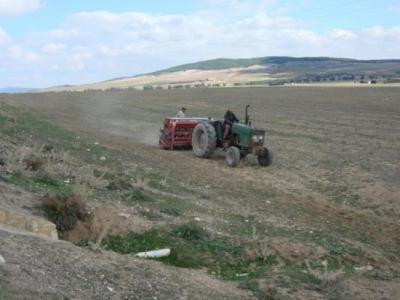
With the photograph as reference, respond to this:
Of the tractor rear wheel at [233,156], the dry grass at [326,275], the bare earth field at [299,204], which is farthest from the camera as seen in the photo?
the tractor rear wheel at [233,156]

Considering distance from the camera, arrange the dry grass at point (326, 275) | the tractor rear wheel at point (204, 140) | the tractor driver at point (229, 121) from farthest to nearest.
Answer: the tractor rear wheel at point (204, 140)
the tractor driver at point (229, 121)
the dry grass at point (326, 275)

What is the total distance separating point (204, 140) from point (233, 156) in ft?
5.25

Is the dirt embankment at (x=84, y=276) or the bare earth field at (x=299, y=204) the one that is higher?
the dirt embankment at (x=84, y=276)

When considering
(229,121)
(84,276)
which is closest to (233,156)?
(229,121)

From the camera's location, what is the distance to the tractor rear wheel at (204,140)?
58.1 ft

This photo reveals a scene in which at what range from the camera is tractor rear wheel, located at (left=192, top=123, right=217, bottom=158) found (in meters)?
17.7

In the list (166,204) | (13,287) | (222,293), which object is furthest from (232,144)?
(13,287)

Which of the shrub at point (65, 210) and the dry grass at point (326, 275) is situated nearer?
the dry grass at point (326, 275)

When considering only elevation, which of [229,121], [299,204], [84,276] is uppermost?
[229,121]

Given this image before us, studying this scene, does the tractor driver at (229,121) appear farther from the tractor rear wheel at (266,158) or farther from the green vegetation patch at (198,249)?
the green vegetation patch at (198,249)

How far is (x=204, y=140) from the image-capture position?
17969 mm

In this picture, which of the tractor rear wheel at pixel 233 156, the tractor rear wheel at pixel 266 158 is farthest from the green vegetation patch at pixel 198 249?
the tractor rear wheel at pixel 266 158

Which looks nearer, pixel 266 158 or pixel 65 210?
pixel 65 210

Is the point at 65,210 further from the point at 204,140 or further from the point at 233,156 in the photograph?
the point at 204,140
